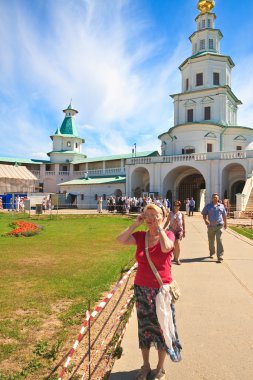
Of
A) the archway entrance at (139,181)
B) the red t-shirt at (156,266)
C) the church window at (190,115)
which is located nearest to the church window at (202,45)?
the church window at (190,115)

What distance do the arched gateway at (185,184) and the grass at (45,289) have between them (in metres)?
27.7

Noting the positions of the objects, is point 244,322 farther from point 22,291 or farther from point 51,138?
point 51,138

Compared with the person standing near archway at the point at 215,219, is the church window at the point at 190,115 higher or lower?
higher

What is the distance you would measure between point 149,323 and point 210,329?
161 cm

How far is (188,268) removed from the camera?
8.88 meters

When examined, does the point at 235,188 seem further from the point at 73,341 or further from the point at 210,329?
the point at 73,341

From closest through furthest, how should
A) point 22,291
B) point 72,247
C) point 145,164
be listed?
1. point 22,291
2. point 72,247
3. point 145,164

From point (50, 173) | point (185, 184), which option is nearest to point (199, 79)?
point (185, 184)

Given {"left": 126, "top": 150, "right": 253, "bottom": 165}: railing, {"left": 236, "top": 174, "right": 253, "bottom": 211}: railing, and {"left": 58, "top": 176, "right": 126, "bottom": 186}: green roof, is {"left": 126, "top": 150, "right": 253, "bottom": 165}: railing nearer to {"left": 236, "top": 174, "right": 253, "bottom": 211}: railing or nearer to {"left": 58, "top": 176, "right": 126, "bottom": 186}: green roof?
{"left": 236, "top": 174, "right": 253, "bottom": 211}: railing

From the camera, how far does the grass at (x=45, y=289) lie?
4.42 meters

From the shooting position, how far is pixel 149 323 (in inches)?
144

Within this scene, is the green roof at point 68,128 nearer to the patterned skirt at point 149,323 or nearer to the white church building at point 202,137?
the white church building at point 202,137

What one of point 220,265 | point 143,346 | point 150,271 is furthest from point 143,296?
point 220,265

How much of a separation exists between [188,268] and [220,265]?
1.06 metres
